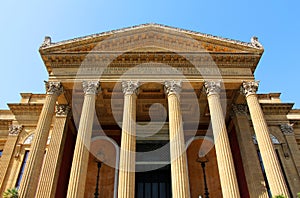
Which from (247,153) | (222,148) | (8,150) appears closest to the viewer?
(222,148)

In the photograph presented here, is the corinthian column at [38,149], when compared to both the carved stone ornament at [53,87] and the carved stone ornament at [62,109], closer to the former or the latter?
the carved stone ornament at [53,87]

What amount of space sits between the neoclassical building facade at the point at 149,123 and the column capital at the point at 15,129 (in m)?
0.08

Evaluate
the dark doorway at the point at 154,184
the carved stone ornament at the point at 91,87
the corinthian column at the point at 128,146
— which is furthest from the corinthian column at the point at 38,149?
the dark doorway at the point at 154,184

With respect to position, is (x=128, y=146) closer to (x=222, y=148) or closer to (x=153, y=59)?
(x=222, y=148)

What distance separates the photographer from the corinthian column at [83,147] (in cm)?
1406

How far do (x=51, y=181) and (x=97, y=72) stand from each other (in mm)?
7637

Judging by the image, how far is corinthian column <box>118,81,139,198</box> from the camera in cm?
1396

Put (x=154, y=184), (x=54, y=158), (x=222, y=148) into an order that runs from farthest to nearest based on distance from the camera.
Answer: (x=154, y=184)
(x=54, y=158)
(x=222, y=148)

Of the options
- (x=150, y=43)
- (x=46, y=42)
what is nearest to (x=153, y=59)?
(x=150, y=43)

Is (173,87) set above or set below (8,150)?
above

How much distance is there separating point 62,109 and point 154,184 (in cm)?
956

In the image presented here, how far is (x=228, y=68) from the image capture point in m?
18.8

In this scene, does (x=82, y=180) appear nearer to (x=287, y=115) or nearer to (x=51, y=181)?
(x=51, y=181)

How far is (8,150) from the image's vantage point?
2152 cm
